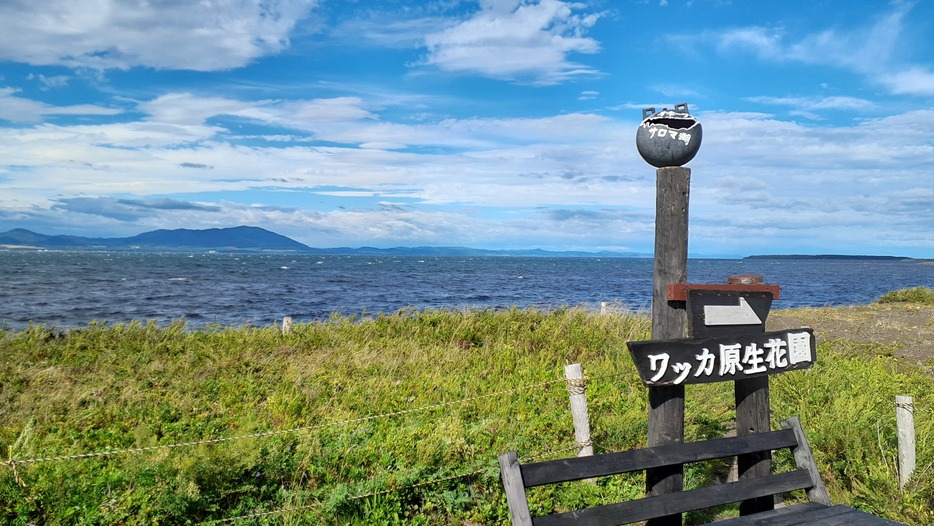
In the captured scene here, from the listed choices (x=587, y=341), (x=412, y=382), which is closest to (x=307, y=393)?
(x=412, y=382)

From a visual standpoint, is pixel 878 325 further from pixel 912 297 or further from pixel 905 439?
pixel 905 439

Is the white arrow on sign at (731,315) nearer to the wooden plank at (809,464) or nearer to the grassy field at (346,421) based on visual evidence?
the wooden plank at (809,464)

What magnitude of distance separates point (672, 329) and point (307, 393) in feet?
18.1

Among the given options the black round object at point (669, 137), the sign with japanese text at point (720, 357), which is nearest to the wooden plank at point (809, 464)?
the sign with japanese text at point (720, 357)

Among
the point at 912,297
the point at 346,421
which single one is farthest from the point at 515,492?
the point at 912,297

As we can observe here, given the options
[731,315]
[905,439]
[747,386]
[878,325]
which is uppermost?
[731,315]

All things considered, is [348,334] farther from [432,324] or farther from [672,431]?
[672,431]

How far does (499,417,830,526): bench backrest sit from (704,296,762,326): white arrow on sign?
83 cm

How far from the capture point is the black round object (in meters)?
4.49

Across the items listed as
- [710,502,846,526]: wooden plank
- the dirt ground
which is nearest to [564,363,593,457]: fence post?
[710,502,846,526]: wooden plank

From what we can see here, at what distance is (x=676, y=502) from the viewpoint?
3.85 metres

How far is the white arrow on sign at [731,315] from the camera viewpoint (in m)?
4.36

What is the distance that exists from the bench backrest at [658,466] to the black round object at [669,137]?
6.94 ft

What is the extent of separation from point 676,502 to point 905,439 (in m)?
3.31
